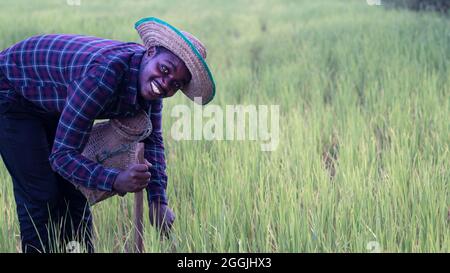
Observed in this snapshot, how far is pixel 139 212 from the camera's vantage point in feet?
6.35

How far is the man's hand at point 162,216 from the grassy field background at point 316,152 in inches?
2.0

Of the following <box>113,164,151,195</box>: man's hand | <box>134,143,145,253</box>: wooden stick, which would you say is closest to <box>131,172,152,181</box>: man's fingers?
<box>113,164,151,195</box>: man's hand

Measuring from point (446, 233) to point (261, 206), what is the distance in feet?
2.02

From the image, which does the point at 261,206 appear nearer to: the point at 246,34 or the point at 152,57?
the point at 152,57

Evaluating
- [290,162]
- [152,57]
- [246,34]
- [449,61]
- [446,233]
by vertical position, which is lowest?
[446,233]

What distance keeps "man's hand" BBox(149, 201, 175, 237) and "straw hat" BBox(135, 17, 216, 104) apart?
0.41 meters

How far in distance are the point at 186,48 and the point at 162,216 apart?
624 millimetres

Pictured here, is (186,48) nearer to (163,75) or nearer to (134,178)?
(163,75)

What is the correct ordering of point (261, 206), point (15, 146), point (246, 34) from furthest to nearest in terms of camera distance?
point (246, 34)
point (261, 206)
point (15, 146)

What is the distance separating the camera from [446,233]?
84.0 inches

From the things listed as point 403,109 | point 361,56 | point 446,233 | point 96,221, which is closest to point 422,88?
point 403,109

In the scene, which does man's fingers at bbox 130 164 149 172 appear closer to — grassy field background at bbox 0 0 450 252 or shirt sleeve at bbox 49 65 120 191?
shirt sleeve at bbox 49 65 120 191

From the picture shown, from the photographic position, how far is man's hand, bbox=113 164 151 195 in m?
1.80

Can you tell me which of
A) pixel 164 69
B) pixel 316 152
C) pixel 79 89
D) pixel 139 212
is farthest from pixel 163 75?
pixel 316 152
